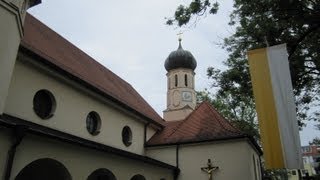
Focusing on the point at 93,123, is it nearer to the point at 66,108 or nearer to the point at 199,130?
the point at 66,108

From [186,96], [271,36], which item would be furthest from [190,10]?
[186,96]

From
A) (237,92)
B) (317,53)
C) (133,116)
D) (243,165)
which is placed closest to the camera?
(317,53)

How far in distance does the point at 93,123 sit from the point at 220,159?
20.0 feet

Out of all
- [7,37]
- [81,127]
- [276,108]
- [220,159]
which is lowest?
[220,159]

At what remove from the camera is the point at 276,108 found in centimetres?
930

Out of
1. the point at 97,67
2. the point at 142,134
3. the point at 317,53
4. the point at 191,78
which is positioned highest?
the point at 191,78

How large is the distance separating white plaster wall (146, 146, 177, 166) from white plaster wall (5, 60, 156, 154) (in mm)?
583

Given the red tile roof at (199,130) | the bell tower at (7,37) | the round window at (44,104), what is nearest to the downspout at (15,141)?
the bell tower at (7,37)

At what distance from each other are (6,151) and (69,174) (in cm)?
257

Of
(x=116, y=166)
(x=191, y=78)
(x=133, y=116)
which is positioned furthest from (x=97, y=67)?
(x=191, y=78)

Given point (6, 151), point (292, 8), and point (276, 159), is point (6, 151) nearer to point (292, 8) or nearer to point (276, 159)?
point (276, 159)

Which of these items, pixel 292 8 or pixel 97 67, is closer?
pixel 292 8

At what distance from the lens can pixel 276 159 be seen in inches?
353

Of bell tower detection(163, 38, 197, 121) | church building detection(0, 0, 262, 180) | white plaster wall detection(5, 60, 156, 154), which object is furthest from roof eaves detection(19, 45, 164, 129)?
bell tower detection(163, 38, 197, 121)
